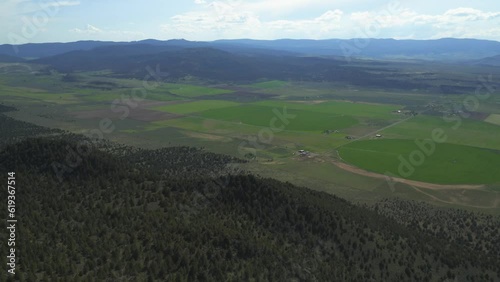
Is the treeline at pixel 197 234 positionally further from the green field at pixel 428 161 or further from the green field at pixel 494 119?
the green field at pixel 494 119

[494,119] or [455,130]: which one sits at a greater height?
[494,119]

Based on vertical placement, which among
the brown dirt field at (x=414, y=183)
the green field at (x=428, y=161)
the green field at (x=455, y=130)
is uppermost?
the green field at (x=455, y=130)

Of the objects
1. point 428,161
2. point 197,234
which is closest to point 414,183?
point 428,161

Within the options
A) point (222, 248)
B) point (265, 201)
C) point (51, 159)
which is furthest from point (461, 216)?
point (51, 159)

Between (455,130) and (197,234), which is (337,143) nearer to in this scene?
(455,130)

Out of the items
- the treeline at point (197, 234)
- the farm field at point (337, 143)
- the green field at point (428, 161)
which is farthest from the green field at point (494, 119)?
the treeline at point (197, 234)

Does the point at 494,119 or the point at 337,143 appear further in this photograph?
the point at 494,119
